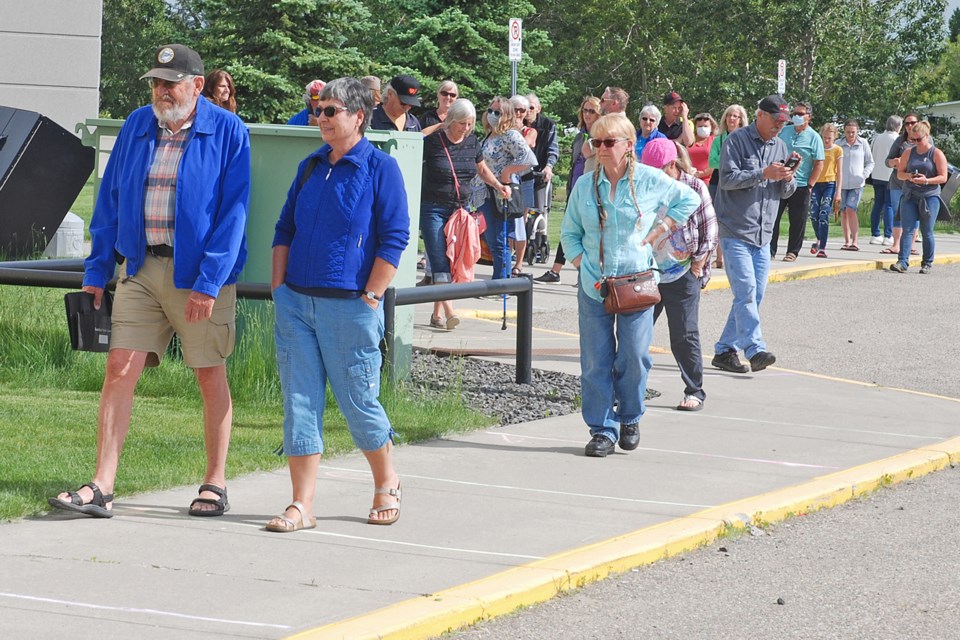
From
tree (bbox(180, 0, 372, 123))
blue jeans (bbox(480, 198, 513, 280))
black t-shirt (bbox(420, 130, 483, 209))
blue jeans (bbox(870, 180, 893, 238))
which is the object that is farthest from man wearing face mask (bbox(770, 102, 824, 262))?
tree (bbox(180, 0, 372, 123))

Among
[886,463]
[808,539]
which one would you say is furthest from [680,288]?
[808,539]

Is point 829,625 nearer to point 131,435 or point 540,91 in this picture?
point 131,435

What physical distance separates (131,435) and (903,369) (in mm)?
6571

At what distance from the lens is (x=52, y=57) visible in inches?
734

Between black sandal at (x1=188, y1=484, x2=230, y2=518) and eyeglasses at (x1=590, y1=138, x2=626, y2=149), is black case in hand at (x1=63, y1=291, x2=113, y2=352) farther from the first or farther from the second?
eyeglasses at (x1=590, y1=138, x2=626, y2=149)

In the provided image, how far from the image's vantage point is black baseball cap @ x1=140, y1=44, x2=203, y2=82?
6.04 m

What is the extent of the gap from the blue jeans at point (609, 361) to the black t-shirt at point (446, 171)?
15.9ft

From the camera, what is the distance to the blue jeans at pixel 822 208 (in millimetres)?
20438

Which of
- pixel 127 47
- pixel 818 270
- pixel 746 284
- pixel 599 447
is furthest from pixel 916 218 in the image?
pixel 127 47

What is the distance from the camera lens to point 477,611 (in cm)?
511

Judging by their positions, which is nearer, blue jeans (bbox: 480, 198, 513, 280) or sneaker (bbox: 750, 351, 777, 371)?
sneaker (bbox: 750, 351, 777, 371)

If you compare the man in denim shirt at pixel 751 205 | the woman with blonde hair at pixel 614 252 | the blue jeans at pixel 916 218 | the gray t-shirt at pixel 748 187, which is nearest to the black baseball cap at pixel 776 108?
the man in denim shirt at pixel 751 205

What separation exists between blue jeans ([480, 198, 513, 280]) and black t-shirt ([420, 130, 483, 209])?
1.06 m

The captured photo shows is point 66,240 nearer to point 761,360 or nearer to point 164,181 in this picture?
point 761,360
